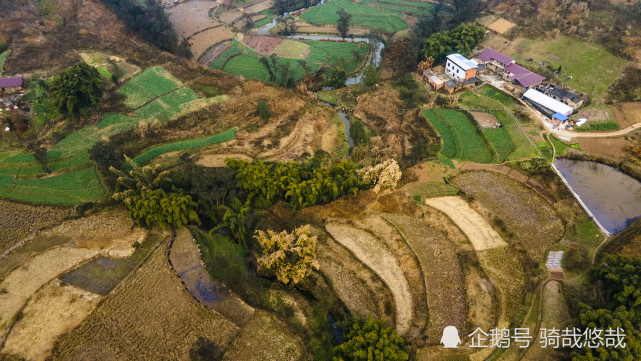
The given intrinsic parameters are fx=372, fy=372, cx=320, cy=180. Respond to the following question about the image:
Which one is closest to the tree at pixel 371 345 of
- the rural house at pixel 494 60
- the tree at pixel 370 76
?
the tree at pixel 370 76

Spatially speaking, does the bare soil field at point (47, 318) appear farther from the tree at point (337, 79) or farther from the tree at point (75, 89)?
the tree at point (337, 79)

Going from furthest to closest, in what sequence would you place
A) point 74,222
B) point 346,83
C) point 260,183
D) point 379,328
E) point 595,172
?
point 346,83
point 595,172
point 260,183
point 74,222
point 379,328

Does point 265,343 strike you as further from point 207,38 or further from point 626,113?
point 207,38

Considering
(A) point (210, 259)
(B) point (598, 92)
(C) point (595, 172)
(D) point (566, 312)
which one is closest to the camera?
(D) point (566, 312)

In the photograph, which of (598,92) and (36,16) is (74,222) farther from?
(598,92)

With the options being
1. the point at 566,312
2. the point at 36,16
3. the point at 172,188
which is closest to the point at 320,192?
Result: the point at 172,188

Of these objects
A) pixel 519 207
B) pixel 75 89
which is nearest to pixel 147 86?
pixel 75 89
